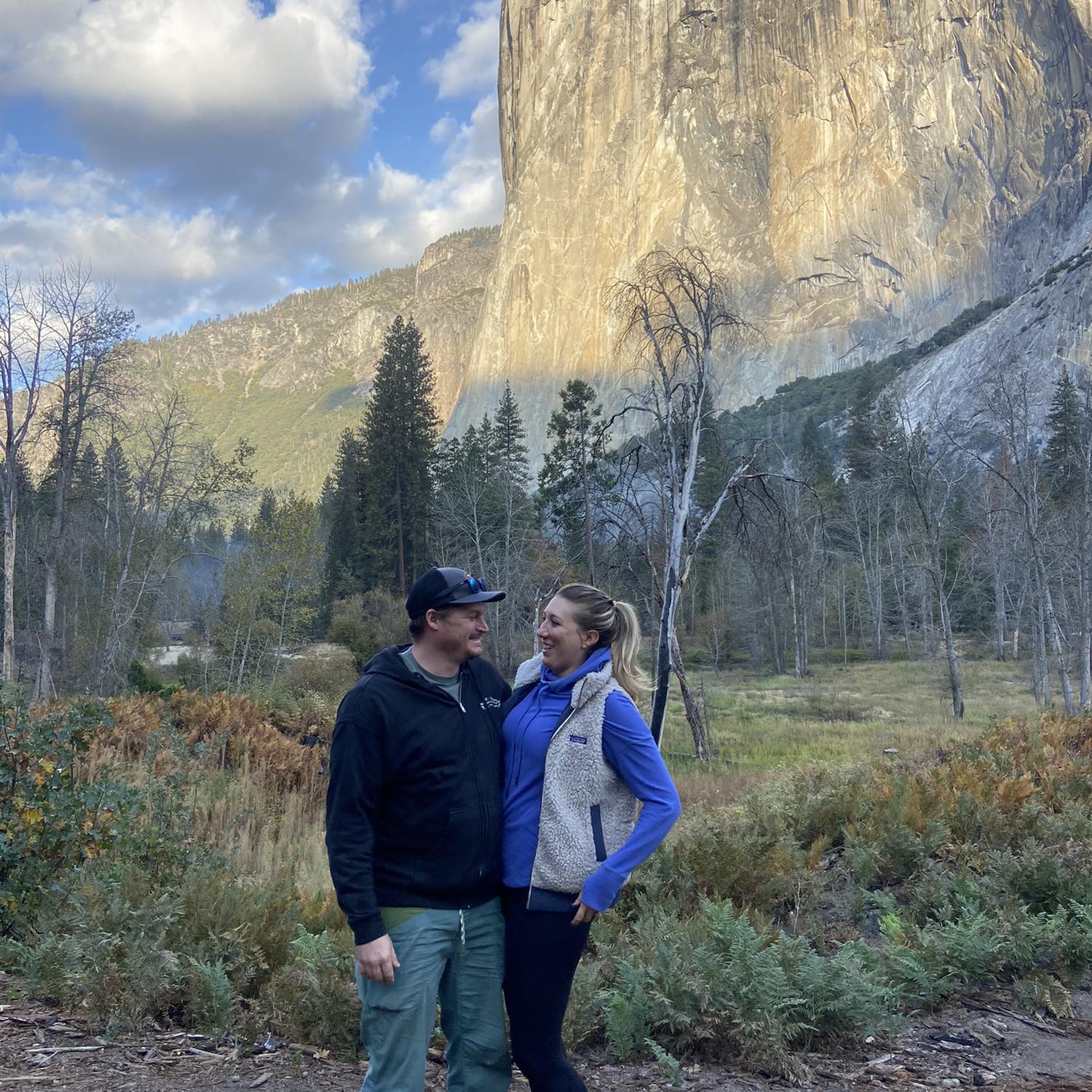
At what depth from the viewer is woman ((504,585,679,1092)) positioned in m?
2.89

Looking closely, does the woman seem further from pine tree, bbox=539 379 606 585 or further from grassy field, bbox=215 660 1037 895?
pine tree, bbox=539 379 606 585

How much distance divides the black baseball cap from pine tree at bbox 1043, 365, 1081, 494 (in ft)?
67.7

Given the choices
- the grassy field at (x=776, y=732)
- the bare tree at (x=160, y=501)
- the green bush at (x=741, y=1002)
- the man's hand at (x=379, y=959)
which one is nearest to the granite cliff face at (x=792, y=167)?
the grassy field at (x=776, y=732)

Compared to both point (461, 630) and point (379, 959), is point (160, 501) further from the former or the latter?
point (379, 959)

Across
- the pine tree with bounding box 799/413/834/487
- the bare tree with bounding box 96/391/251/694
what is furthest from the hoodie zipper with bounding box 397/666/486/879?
the pine tree with bounding box 799/413/834/487

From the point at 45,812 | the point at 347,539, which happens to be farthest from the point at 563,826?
the point at 347,539

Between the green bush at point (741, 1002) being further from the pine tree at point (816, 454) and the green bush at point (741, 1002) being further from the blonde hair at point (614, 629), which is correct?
the pine tree at point (816, 454)

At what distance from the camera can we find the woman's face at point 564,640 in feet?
10.3

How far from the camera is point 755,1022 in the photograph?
13.4ft

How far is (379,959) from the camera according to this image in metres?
2.73

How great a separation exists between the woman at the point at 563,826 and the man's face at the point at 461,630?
8.4 inches

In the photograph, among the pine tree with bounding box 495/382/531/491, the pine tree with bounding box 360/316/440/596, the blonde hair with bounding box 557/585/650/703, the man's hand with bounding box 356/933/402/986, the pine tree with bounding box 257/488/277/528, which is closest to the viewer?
the man's hand with bounding box 356/933/402/986

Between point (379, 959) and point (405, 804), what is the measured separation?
0.43 metres

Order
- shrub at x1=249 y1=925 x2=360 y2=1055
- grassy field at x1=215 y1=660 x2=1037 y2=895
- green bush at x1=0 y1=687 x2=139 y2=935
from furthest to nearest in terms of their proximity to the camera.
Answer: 1. grassy field at x1=215 y1=660 x2=1037 y2=895
2. green bush at x1=0 y1=687 x2=139 y2=935
3. shrub at x1=249 y1=925 x2=360 y2=1055
